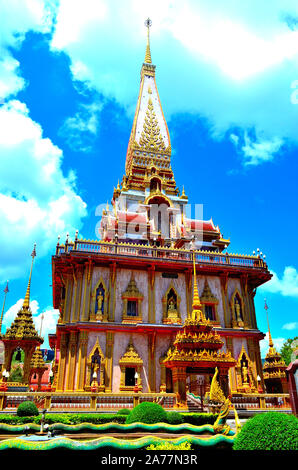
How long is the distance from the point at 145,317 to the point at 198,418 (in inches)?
439

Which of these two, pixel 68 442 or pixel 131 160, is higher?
pixel 131 160

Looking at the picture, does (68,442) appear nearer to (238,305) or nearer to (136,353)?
(136,353)

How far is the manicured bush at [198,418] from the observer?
47.5ft

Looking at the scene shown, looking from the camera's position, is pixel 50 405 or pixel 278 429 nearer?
pixel 278 429

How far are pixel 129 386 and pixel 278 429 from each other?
1809 cm

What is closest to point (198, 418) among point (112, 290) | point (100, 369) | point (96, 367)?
point (96, 367)

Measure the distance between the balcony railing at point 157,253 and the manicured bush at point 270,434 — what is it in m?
19.4

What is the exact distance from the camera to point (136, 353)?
2402 centimetres

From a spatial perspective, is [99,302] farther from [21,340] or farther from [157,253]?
[21,340]

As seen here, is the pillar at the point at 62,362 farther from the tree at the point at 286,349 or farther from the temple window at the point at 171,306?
the tree at the point at 286,349

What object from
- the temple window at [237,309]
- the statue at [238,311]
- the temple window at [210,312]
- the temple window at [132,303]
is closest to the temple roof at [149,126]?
the temple window at [132,303]

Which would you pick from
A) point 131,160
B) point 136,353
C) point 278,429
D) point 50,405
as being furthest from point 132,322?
point 131,160

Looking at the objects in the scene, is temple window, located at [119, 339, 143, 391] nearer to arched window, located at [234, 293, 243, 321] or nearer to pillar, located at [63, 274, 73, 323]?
pillar, located at [63, 274, 73, 323]

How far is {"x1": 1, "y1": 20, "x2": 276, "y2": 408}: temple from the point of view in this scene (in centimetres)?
2142
